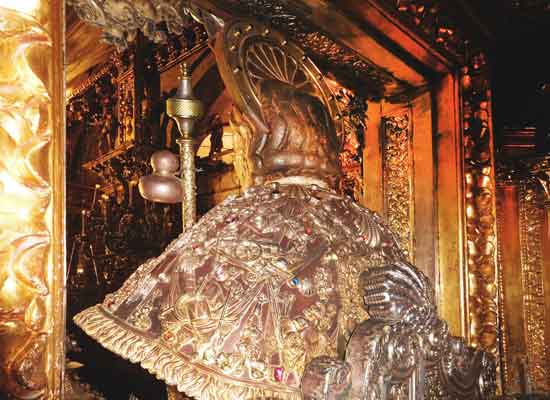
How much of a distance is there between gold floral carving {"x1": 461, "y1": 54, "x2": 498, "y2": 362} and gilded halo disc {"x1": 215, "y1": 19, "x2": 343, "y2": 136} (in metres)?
0.83

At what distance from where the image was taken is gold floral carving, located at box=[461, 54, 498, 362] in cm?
216

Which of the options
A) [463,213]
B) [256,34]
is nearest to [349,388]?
[256,34]

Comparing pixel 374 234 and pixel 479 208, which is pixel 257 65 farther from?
pixel 479 208

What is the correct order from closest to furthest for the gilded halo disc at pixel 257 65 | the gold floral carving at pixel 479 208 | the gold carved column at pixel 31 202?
the gold carved column at pixel 31 202, the gilded halo disc at pixel 257 65, the gold floral carving at pixel 479 208

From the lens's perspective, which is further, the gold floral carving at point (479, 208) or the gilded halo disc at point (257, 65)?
the gold floral carving at point (479, 208)

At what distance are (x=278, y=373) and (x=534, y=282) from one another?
2931mm

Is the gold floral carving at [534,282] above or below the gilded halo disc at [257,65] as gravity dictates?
below

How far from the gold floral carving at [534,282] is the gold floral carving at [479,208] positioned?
1.41 meters

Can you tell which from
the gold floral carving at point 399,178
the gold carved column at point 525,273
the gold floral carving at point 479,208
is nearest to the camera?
the gold floral carving at point 479,208

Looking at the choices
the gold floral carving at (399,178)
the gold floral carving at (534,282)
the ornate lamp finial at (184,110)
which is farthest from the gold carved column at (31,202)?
the gold floral carving at (534,282)

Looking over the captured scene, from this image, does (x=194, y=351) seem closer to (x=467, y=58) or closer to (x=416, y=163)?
(x=416, y=163)

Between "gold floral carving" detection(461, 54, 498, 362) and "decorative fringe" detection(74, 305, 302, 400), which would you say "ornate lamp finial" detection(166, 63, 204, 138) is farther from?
"gold floral carving" detection(461, 54, 498, 362)

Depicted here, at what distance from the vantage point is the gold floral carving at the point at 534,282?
130 inches

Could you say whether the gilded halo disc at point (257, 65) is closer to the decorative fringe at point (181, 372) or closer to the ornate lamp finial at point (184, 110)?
the ornate lamp finial at point (184, 110)
